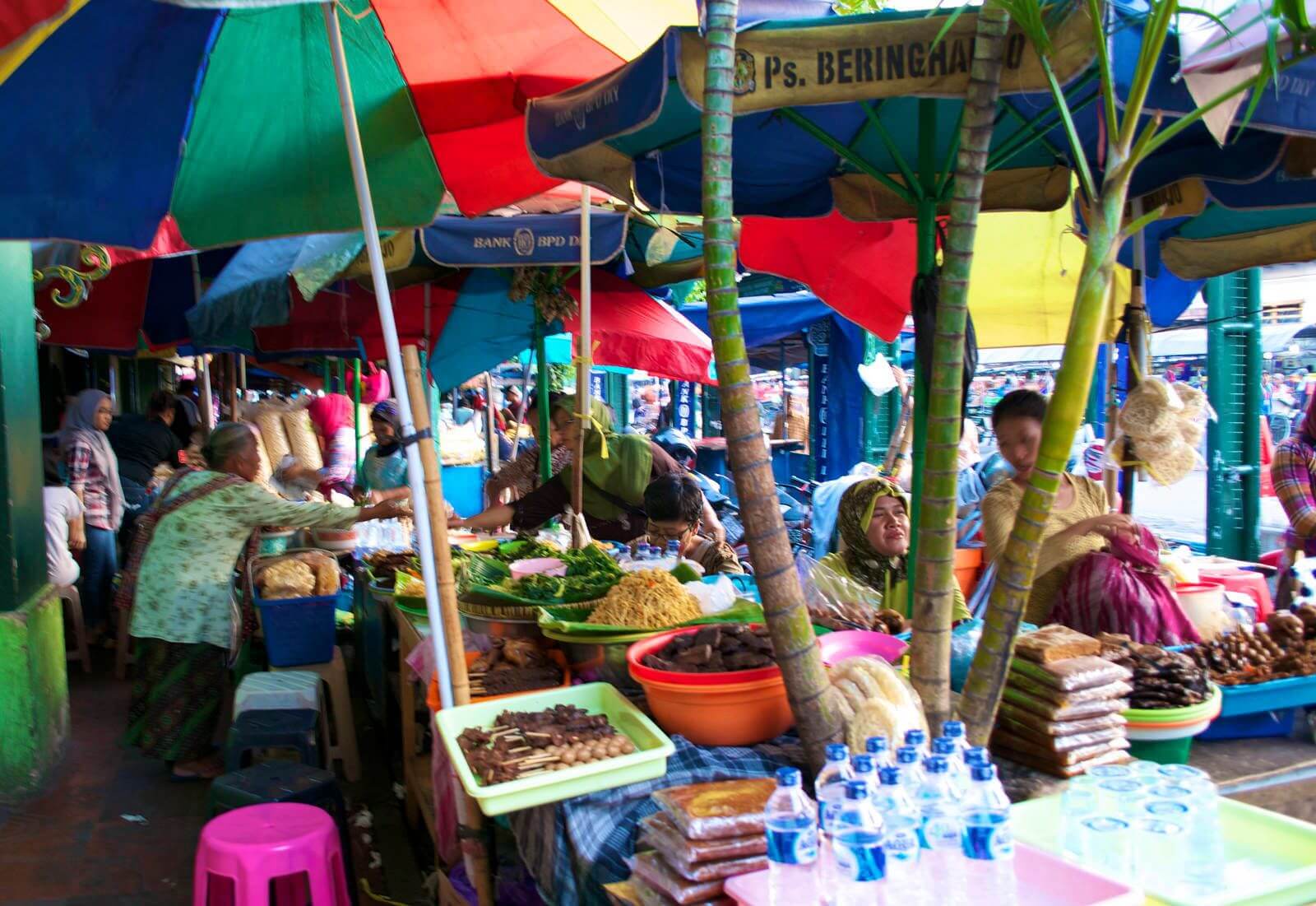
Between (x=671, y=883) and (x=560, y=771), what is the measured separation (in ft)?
1.37

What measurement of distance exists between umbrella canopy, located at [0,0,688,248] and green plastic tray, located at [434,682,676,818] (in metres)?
2.19

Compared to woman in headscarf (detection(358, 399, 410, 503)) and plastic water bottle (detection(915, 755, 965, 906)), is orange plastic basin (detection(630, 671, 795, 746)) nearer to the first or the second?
plastic water bottle (detection(915, 755, 965, 906))

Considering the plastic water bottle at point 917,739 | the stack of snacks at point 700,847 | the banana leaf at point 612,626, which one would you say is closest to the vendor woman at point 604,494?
the banana leaf at point 612,626

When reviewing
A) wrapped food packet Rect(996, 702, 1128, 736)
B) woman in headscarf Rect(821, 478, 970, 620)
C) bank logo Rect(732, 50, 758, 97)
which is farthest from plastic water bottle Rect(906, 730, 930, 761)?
woman in headscarf Rect(821, 478, 970, 620)

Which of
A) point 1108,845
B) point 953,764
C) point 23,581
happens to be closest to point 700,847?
point 953,764

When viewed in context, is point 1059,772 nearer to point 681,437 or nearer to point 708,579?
point 708,579

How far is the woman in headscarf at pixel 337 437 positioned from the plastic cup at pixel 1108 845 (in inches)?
381

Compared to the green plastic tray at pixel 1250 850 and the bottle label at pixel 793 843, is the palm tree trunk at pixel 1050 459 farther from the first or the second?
the bottle label at pixel 793 843

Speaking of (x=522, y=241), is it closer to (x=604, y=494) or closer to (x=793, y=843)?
(x=604, y=494)

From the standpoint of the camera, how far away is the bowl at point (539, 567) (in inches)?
149

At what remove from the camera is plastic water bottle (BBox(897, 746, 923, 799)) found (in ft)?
5.46

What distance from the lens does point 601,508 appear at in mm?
5879

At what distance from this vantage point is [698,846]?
5.74 ft

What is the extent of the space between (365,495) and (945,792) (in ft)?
25.6
